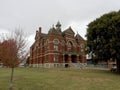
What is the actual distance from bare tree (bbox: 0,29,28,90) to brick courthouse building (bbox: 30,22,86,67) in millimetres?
41947

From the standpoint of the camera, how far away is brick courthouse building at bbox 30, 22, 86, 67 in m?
58.3

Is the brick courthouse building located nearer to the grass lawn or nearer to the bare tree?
the grass lawn

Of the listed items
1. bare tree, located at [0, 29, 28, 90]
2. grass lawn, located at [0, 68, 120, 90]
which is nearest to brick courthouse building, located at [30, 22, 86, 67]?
grass lawn, located at [0, 68, 120, 90]

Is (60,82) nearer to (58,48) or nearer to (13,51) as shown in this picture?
(13,51)

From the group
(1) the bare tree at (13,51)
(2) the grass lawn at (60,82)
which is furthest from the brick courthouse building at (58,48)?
(1) the bare tree at (13,51)

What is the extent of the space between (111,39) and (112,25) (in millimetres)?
2672

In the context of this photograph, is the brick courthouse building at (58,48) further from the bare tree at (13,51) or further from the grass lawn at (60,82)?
the bare tree at (13,51)

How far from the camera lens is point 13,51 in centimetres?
1475

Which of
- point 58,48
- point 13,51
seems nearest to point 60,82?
point 13,51

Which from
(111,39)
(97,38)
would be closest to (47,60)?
(97,38)

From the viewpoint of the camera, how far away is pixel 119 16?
32.2 metres

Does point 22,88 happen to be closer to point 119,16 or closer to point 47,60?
point 119,16

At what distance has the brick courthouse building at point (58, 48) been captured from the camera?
58281 millimetres

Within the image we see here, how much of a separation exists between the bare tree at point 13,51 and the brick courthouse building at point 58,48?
41947 mm
